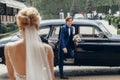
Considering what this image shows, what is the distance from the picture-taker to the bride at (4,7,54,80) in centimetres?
349

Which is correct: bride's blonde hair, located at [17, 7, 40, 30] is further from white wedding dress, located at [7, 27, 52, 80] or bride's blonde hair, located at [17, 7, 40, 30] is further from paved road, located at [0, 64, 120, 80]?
paved road, located at [0, 64, 120, 80]

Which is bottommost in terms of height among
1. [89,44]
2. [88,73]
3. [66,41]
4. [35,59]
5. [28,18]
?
[88,73]

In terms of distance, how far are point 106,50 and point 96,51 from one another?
0.26 m

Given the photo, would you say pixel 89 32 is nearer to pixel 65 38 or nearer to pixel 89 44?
pixel 89 44

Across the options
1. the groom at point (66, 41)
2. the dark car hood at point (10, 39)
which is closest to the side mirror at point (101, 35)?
the groom at point (66, 41)

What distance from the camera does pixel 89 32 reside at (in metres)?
10.9

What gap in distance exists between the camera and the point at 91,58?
10.8 meters

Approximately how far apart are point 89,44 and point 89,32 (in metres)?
0.35

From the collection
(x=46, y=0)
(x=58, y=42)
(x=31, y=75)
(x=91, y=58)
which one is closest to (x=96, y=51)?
(x=91, y=58)

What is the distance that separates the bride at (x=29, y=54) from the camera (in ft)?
11.5

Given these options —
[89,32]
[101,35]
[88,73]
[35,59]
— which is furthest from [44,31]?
[35,59]

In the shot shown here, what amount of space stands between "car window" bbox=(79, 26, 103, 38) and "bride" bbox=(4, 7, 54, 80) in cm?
736

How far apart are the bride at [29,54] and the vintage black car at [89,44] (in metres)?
7.03

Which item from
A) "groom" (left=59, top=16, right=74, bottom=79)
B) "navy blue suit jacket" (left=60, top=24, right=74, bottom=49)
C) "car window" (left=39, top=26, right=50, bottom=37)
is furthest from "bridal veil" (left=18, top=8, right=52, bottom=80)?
"car window" (left=39, top=26, right=50, bottom=37)
